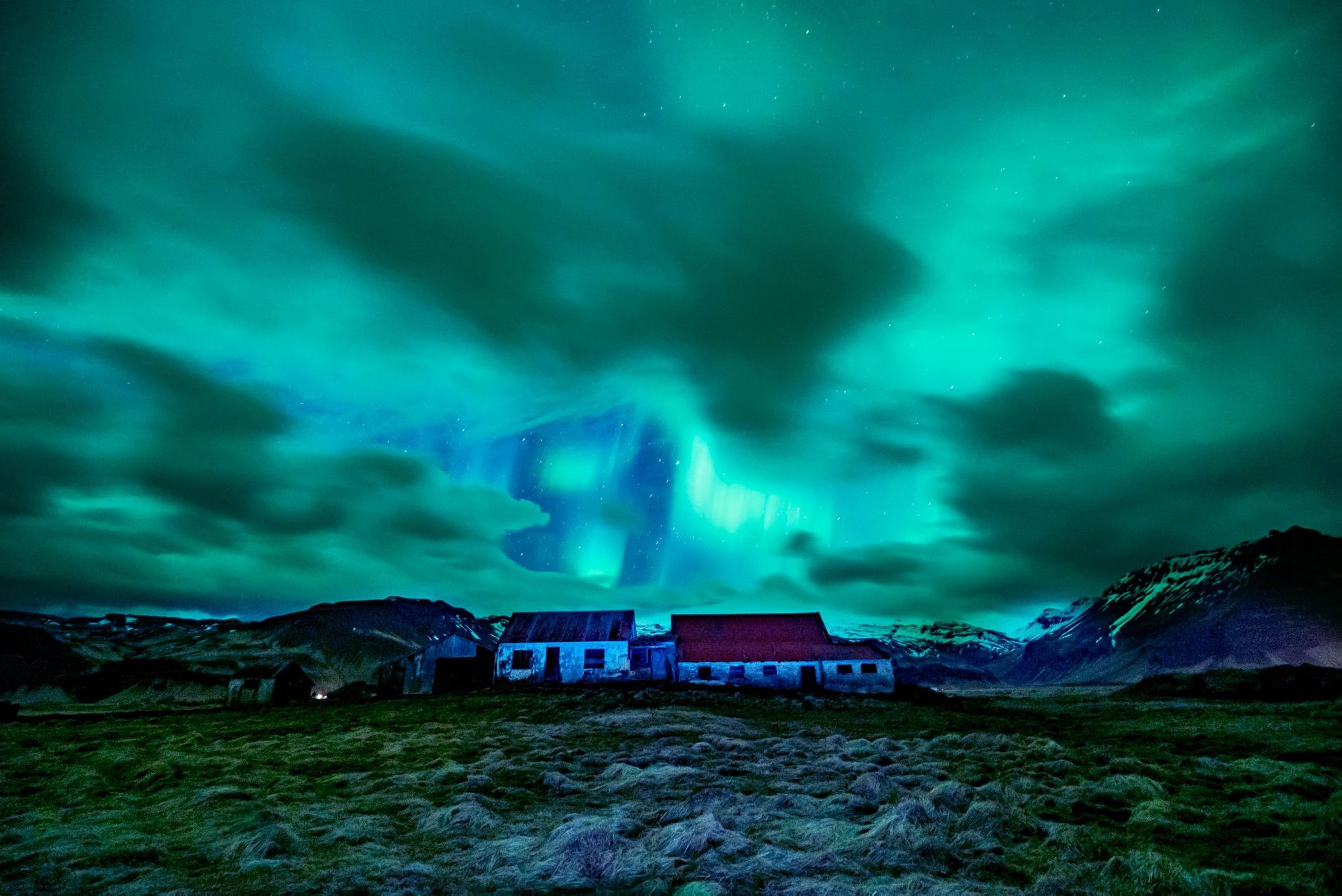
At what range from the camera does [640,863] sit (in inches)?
408

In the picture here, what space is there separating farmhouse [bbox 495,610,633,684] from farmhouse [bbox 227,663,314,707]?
16.7 m

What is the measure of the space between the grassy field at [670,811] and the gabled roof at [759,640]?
2838 cm

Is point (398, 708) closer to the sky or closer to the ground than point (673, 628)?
closer to the ground

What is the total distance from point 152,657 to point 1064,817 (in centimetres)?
21834

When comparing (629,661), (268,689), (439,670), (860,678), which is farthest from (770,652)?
(268,689)

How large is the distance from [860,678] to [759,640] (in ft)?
32.4

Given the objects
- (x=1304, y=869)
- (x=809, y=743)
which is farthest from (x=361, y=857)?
(x=809, y=743)

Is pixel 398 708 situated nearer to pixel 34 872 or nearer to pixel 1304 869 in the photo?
pixel 34 872

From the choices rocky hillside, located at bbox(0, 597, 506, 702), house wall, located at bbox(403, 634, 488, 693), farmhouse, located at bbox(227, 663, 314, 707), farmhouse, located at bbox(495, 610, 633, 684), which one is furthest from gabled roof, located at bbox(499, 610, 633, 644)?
farmhouse, located at bbox(227, 663, 314, 707)

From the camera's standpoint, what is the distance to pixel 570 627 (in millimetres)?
59469

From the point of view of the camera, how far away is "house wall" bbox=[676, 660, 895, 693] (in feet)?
177

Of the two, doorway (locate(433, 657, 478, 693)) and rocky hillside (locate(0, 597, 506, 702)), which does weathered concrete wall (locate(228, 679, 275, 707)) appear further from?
rocky hillside (locate(0, 597, 506, 702))

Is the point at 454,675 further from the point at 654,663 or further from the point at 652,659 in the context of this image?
the point at 654,663

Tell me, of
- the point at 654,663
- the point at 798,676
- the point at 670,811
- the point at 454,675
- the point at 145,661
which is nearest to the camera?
the point at 670,811
